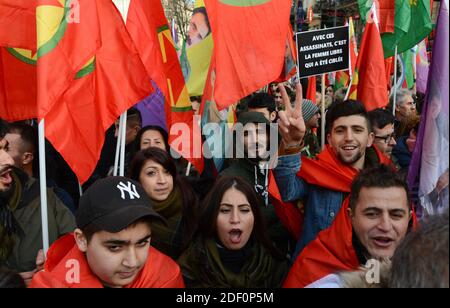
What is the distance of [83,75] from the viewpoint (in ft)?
12.2

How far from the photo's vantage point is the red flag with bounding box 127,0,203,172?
13.3 feet

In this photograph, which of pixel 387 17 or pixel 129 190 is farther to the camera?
pixel 387 17

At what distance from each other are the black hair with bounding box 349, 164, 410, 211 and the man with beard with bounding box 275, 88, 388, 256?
0.60 metres

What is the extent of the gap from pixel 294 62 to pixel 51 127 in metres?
3.65

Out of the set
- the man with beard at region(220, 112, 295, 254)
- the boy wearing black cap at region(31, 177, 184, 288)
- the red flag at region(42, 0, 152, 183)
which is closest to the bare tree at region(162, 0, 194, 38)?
the red flag at region(42, 0, 152, 183)

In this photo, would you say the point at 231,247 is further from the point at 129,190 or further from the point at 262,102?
the point at 262,102

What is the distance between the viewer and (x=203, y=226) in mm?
2900

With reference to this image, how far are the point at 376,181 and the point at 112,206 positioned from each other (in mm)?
1153

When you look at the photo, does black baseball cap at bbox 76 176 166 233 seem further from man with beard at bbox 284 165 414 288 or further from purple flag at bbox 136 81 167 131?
purple flag at bbox 136 81 167 131

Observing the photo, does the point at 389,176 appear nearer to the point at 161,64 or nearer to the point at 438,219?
the point at 438,219

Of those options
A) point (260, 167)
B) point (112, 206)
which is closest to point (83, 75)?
point (260, 167)
